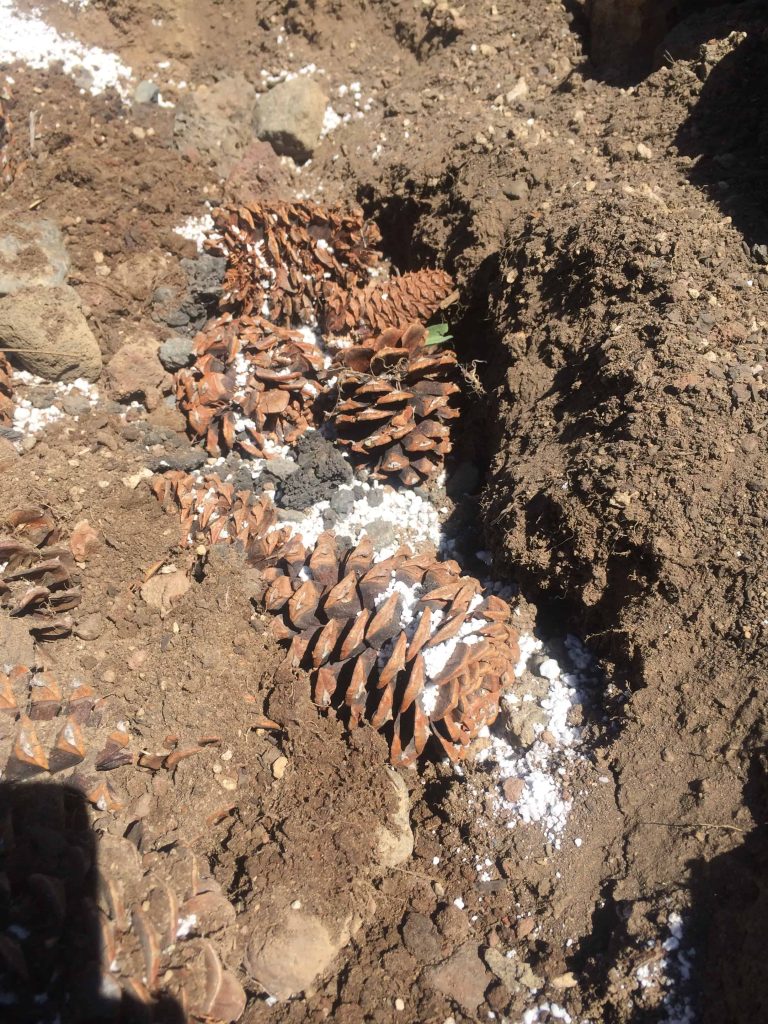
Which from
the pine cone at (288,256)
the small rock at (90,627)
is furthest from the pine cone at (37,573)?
the pine cone at (288,256)

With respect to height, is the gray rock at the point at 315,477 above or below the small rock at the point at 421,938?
above

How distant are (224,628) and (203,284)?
2.16m

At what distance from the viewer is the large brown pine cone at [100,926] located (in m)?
1.79

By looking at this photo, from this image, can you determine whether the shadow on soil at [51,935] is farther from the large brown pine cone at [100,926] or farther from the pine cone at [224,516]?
the pine cone at [224,516]

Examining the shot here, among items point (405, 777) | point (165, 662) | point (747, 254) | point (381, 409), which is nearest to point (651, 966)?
point (405, 777)

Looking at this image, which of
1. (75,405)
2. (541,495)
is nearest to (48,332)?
(75,405)

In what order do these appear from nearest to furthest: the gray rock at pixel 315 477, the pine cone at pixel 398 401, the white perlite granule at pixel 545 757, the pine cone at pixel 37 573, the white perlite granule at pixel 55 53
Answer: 1. the white perlite granule at pixel 545 757
2. the pine cone at pixel 37 573
3. the pine cone at pixel 398 401
4. the gray rock at pixel 315 477
5. the white perlite granule at pixel 55 53

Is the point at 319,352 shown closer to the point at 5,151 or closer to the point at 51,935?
the point at 5,151

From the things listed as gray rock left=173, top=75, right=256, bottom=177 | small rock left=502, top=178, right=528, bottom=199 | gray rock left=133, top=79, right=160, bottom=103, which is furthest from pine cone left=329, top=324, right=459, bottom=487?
gray rock left=133, top=79, right=160, bottom=103

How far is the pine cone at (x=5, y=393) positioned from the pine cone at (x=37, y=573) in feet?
2.81

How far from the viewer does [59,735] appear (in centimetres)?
243

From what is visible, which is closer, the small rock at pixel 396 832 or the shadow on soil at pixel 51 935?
the shadow on soil at pixel 51 935

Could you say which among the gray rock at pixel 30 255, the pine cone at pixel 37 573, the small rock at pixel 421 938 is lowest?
the small rock at pixel 421 938

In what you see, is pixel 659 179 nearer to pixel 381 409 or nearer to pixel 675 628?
pixel 381 409
